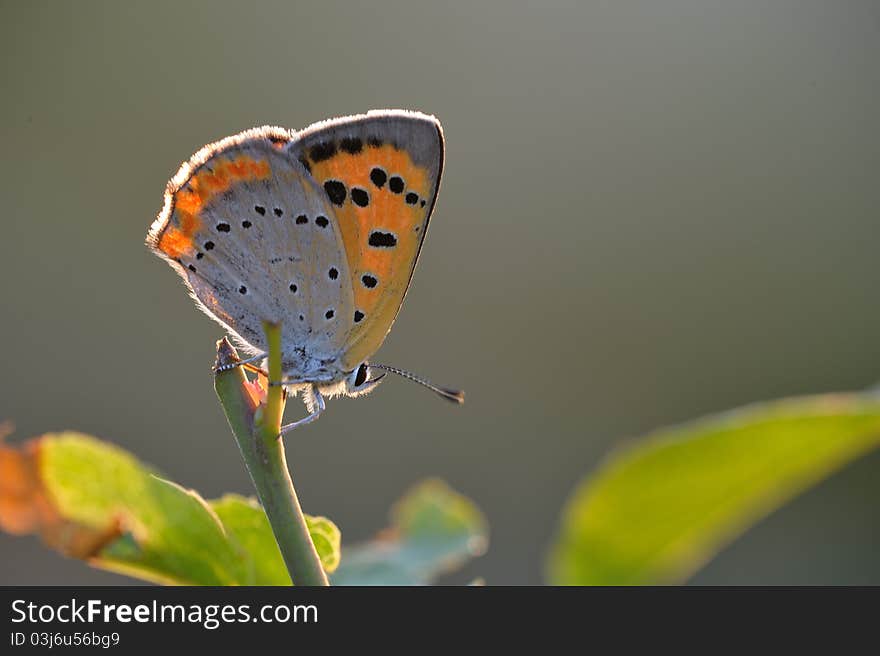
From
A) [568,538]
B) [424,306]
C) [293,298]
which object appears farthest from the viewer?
[424,306]

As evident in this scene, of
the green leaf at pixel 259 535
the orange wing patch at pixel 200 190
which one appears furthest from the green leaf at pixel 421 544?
the orange wing patch at pixel 200 190

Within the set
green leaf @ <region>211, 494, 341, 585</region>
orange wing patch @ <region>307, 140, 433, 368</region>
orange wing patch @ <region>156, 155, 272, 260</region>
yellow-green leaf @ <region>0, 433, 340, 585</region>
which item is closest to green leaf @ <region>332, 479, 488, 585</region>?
green leaf @ <region>211, 494, 341, 585</region>

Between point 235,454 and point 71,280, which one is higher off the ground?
point 71,280

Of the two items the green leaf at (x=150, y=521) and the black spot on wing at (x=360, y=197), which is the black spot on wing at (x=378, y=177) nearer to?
the black spot on wing at (x=360, y=197)

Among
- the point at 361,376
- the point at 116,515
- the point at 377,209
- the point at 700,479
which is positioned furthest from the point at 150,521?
the point at 361,376

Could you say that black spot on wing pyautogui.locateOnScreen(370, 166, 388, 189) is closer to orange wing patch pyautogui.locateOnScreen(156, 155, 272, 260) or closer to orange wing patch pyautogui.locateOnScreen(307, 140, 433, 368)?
orange wing patch pyautogui.locateOnScreen(307, 140, 433, 368)

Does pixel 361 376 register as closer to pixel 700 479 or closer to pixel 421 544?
pixel 421 544

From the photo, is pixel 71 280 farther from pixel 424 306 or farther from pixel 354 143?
pixel 354 143
